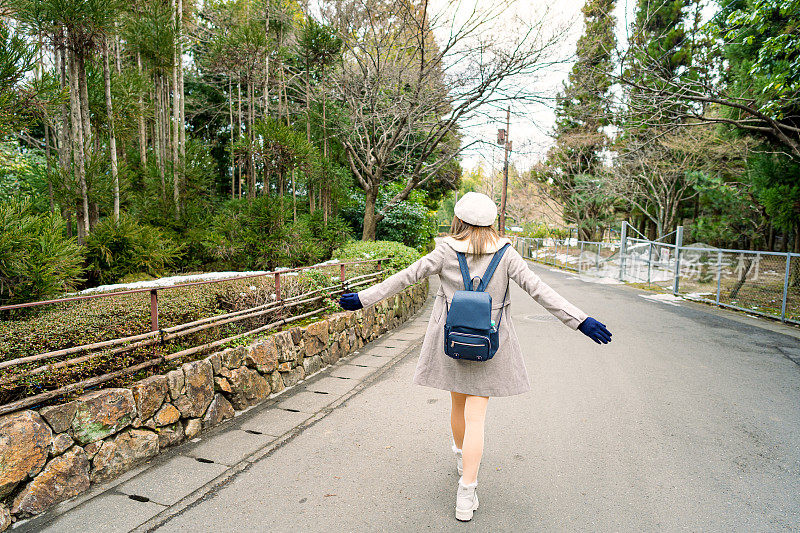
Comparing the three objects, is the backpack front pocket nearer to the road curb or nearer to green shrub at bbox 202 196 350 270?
the road curb

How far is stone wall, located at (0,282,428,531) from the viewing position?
2533 mm

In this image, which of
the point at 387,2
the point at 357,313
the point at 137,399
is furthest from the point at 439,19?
the point at 137,399

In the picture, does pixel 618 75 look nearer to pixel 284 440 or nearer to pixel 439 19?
pixel 439 19

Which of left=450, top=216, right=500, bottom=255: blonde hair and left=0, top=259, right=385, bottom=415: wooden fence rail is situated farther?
left=450, top=216, right=500, bottom=255: blonde hair

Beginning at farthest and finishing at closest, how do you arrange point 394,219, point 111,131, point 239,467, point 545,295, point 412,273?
point 394,219 < point 111,131 < point 239,467 < point 412,273 < point 545,295

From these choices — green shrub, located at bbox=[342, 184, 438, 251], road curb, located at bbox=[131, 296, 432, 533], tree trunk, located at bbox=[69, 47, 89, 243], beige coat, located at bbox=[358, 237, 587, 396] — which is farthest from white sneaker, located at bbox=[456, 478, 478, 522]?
green shrub, located at bbox=[342, 184, 438, 251]

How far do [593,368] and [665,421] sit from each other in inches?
64.8

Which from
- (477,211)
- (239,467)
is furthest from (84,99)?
(477,211)

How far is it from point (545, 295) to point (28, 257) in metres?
4.48

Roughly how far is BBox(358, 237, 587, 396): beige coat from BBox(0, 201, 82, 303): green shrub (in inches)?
132

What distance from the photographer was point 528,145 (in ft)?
46.0

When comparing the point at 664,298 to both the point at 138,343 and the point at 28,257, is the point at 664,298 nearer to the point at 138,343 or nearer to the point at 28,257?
the point at 138,343

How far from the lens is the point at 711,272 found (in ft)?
42.9

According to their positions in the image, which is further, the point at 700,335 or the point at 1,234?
the point at 700,335
